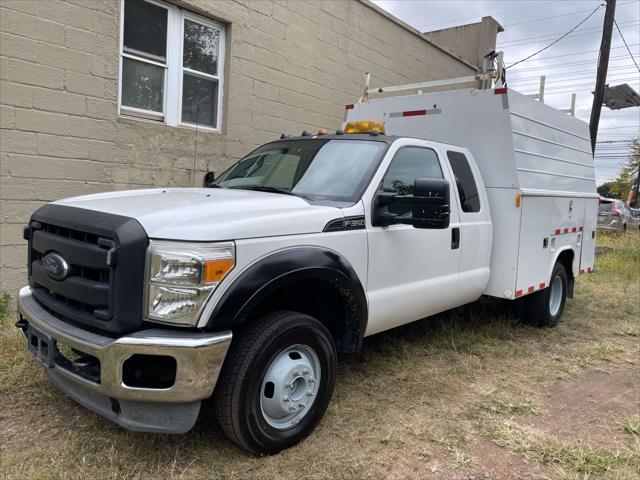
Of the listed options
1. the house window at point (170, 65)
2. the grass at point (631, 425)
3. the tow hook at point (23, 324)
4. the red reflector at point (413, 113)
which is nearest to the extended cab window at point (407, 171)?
the red reflector at point (413, 113)

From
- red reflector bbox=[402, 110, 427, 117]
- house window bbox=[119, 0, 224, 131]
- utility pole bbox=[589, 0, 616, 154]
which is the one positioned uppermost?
utility pole bbox=[589, 0, 616, 154]

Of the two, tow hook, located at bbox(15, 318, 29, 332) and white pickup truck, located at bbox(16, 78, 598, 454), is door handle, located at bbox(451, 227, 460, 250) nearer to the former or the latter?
white pickup truck, located at bbox(16, 78, 598, 454)

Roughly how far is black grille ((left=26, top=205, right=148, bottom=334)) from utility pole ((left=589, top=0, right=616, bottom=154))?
14.9 metres

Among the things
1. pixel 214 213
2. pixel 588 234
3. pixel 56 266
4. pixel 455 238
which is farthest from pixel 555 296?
pixel 56 266

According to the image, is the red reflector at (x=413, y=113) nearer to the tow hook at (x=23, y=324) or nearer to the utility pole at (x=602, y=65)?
the tow hook at (x=23, y=324)

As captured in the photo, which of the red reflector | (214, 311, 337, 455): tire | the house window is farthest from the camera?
the house window

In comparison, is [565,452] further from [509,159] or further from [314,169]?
[509,159]

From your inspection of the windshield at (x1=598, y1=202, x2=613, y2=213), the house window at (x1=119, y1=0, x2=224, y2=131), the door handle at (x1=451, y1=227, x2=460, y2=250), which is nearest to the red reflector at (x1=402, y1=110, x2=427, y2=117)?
the door handle at (x1=451, y1=227, x2=460, y2=250)

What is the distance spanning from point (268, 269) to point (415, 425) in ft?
5.10

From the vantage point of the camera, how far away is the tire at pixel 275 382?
2.93 meters

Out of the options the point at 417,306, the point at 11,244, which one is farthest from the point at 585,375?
the point at 11,244

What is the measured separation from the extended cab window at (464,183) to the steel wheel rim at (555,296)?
2.09 meters

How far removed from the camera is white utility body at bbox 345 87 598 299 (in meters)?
5.25

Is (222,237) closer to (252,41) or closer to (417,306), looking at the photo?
(417,306)
